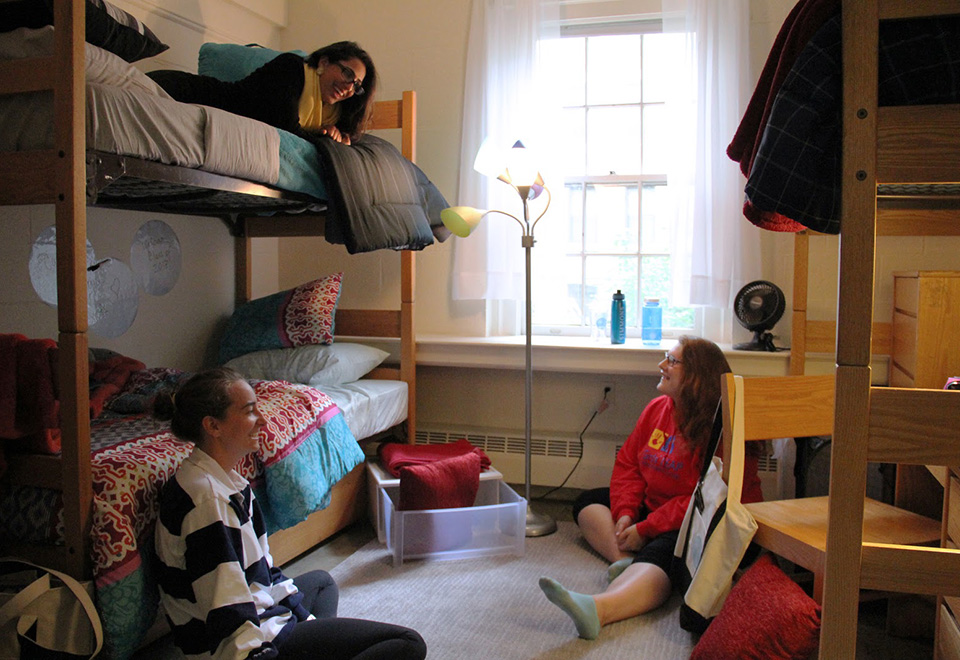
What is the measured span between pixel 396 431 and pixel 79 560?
1859 mm

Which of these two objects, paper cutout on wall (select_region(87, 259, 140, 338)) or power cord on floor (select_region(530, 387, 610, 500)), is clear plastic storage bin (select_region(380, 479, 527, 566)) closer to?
power cord on floor (select_region(530, 387, 610, 500))


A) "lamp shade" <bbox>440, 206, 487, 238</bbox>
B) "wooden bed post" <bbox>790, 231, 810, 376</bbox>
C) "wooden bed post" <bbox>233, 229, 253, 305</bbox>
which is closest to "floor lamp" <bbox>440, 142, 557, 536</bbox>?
"lamp shade" <bbox>440, 206, 487, 238</bbox>

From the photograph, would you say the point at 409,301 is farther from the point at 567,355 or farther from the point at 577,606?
the point at 577,606

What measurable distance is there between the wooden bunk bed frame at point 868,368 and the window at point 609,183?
2.27 m

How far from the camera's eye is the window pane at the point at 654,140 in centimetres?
348

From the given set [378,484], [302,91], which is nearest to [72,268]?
[302,91]

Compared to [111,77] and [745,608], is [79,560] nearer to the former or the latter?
[111,77]

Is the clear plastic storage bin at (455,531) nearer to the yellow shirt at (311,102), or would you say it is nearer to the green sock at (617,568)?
the green sock at (617,568)

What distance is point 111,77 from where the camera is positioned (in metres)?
1.84

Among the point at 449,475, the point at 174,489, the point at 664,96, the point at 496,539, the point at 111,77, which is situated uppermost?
the point at 664,96

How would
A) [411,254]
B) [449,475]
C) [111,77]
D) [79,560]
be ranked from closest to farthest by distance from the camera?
Answer: [79,560]
[111,77]
[449,475]
[411,254]

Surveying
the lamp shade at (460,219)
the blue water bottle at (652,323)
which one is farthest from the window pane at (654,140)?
the lamp shade at (460,219)

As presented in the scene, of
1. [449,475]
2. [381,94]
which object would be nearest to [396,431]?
[449,475]

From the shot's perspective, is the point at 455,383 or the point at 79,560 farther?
the point at 455,383
